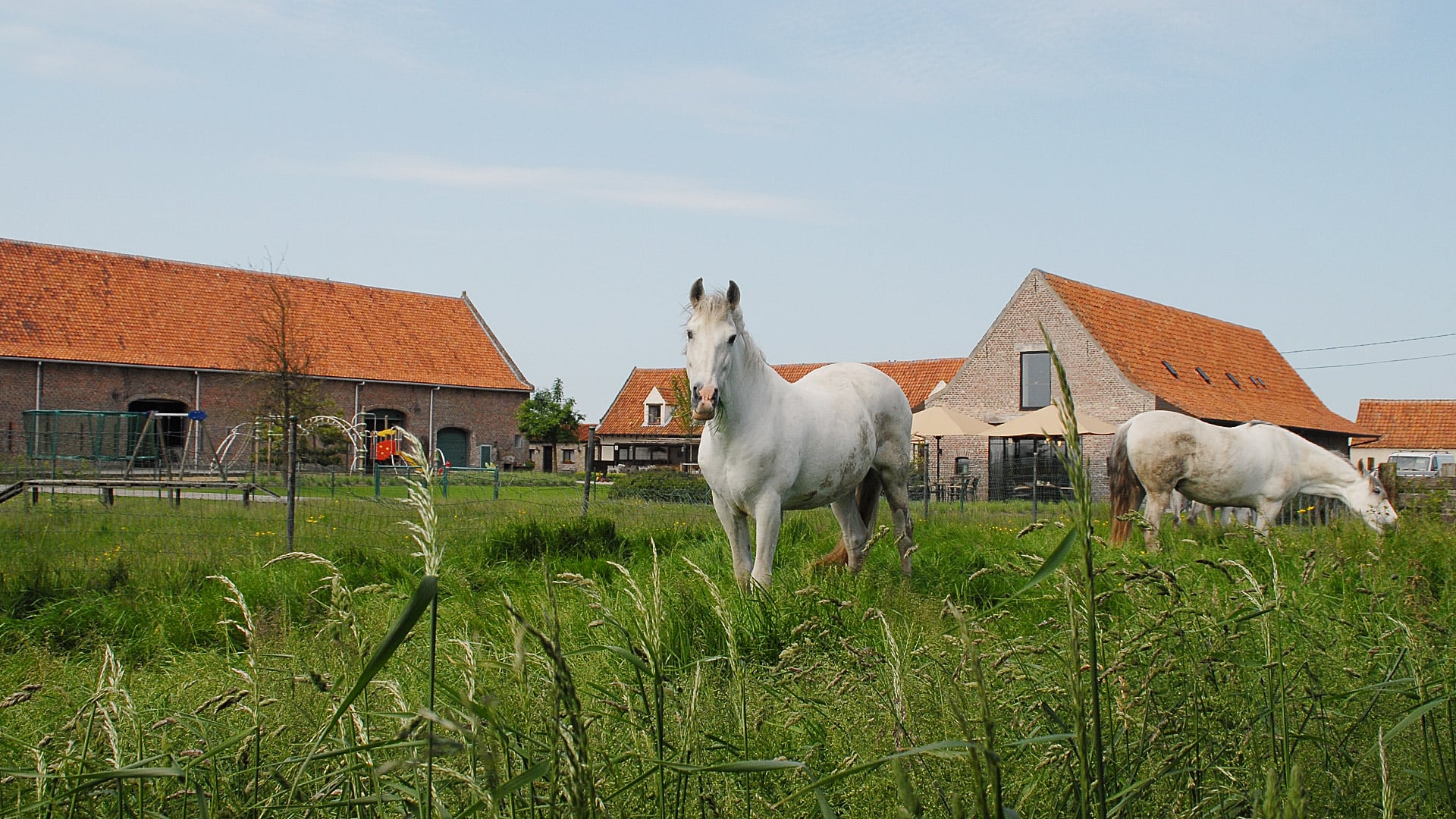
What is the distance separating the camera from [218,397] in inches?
1681

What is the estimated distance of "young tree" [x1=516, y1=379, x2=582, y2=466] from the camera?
62312 mm

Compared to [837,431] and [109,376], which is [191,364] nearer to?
[109,376]

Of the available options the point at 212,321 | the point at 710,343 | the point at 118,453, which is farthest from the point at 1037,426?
the point at 212,321

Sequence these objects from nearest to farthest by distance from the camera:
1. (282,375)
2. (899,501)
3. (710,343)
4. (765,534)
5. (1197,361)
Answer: (710,343) < (765,534) < (899,501) < (282,375) < (1197,361)

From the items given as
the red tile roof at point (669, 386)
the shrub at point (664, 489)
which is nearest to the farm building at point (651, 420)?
the red tile roof at point (669, 386)

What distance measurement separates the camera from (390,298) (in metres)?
50.6

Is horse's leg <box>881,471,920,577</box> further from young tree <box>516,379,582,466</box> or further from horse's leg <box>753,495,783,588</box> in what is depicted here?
young tree <box>516,379,582,466</box>

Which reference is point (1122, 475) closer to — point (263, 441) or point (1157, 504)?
point (1157, 504)

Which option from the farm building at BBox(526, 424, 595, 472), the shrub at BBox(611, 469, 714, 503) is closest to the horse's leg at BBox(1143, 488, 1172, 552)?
the shrub at BBox(611, 469, 714, 503)

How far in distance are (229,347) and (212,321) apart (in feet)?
5.26

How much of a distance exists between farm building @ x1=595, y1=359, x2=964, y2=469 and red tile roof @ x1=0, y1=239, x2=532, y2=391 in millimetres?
8697

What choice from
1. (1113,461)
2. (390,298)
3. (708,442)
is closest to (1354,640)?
(708,442)

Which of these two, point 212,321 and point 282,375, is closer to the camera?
point 282,375

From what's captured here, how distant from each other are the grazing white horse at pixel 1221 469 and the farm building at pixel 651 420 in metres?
41.7
